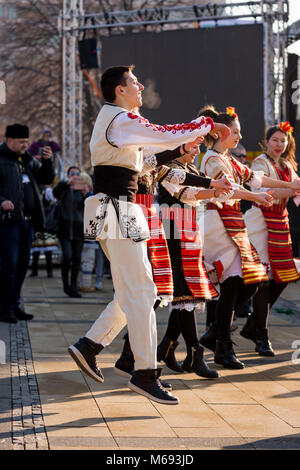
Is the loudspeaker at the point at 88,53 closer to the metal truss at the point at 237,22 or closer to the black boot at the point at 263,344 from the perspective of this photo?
the metal truss at the point at 237,22

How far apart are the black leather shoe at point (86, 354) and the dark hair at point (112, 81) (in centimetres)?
141

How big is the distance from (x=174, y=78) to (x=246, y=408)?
15933 mm

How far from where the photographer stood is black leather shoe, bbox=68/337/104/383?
5398 millimetres

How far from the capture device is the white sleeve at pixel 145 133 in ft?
16.4

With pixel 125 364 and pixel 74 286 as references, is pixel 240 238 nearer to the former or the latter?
pixel 125 364

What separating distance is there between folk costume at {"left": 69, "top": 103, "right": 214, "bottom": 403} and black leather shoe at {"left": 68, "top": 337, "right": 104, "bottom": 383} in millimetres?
357

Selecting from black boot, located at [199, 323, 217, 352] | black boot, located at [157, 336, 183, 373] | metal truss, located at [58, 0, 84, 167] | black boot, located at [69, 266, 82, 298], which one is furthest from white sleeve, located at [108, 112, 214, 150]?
metal truss, located at [58, 0, 84, 167]

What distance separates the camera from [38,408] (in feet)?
16.9

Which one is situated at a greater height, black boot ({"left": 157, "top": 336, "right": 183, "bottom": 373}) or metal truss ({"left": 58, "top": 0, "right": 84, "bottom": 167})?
metal truss ({"left": 58, "top": 0, "right": 84, "bottom": 167})

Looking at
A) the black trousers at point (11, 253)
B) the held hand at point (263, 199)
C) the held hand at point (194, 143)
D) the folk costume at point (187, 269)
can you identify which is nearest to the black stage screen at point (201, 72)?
the black trousers at point (11, 253)

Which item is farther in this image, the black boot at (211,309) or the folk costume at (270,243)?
the black boot at (211,309)

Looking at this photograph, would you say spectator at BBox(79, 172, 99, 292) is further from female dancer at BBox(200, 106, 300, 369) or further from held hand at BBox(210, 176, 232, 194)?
held hand at BBox(210, 176, 232, 194)

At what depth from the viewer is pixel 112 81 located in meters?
5.29
